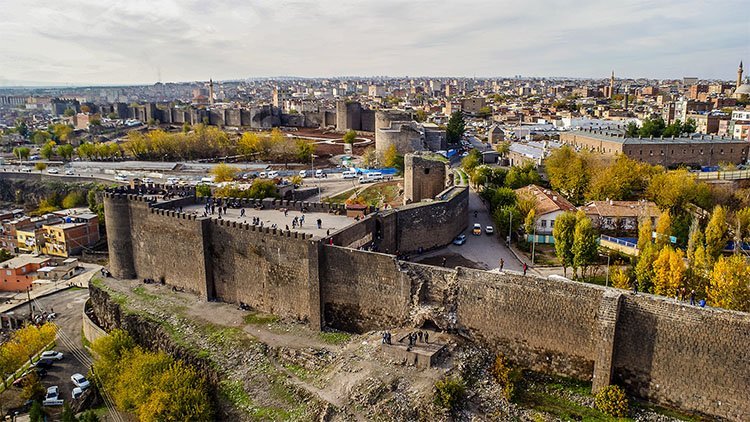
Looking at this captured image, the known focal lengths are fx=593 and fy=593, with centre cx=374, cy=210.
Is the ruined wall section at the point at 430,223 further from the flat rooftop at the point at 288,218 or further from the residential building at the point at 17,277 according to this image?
the residential building at the point at 17,277

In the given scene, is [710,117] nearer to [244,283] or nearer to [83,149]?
[244,283]

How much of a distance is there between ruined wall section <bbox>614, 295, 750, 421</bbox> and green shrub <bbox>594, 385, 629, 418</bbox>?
49 cm

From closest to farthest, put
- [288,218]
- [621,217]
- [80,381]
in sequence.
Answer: [80,381] < [288,218] < [621,217]

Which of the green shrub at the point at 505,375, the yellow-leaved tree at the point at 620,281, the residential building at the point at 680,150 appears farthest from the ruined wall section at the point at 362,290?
the residential building at the point at 680,150

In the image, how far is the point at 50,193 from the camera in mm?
60312

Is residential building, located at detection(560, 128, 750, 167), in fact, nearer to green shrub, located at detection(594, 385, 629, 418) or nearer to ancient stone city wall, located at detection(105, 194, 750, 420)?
ancient stone city wall, located at detection(105, 194, 750, 420)

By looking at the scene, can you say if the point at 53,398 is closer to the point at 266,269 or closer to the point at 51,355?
the point at 51,355

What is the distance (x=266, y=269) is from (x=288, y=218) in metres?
3.61

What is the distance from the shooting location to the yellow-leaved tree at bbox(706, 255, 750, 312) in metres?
19.1

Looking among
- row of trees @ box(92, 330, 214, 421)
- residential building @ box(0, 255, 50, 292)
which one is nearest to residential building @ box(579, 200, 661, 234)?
row of trees @ box(92, 330, 214, 421)

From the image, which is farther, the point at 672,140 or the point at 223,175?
the point at 223,175

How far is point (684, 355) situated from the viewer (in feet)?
50.6

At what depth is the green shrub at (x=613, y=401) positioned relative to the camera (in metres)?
15.8

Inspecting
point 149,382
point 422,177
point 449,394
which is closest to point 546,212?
point 422,177
